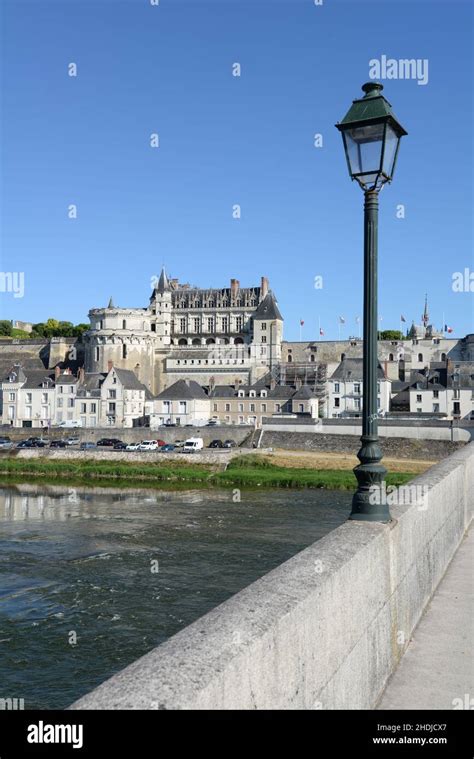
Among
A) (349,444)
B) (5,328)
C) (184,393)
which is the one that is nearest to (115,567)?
(349,444)

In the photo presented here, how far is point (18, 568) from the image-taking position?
1892 cm

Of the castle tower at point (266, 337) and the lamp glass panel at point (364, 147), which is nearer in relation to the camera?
the lamp glass panel at point (364, 147)

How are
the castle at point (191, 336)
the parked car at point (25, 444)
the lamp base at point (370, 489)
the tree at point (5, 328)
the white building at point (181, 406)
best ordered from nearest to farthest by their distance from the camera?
the lamp base at point (370, 489)
the parked car at point (25, 444)
the white building at point (181, 406)
the castle at point (191, 336)
the tree at point (5, 328)

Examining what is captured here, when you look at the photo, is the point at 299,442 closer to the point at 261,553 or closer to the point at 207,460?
the point at 207,460

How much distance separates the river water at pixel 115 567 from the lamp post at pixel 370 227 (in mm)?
7879

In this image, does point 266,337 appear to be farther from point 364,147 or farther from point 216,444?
point 364,147

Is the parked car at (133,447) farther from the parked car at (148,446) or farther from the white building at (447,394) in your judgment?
the white building at (447,394)

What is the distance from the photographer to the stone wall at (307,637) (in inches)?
95.4

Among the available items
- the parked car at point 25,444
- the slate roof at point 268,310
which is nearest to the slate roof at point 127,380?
the parked car at point 25,444

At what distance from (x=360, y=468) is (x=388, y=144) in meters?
2.36

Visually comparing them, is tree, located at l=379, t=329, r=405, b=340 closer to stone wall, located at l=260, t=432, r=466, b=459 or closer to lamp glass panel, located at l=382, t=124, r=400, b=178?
stone wall, located at l=260, t=432, r=466, b=459
